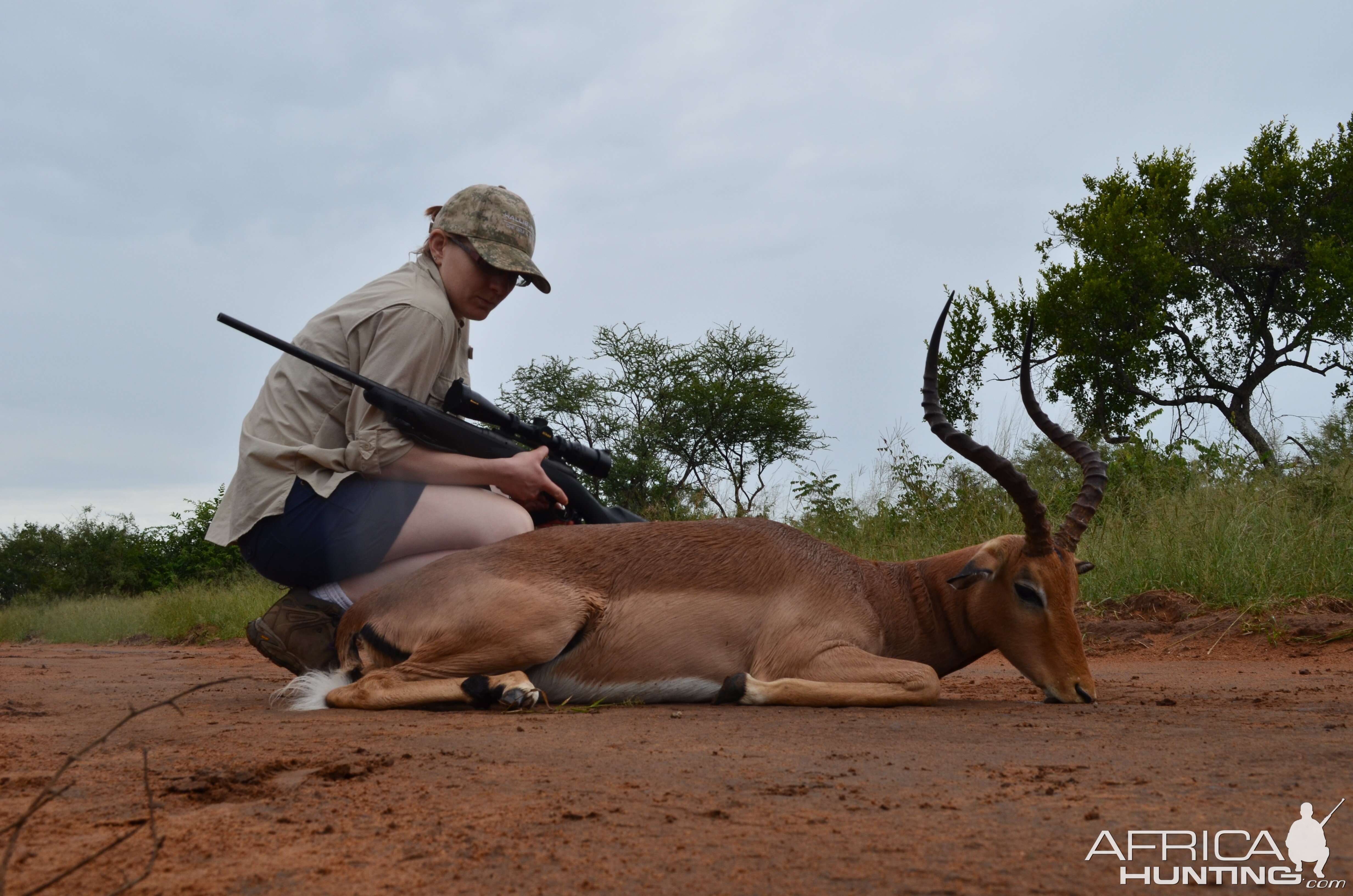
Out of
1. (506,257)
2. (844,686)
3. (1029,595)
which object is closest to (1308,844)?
(844,686)

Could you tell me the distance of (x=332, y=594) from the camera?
483cm

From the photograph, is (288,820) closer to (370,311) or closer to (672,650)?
(672,650)

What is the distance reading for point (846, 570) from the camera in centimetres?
499

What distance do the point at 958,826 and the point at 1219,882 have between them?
1.52 feet

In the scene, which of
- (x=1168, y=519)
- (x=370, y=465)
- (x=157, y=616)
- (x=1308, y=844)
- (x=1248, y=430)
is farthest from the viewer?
(x=1248, y=430)

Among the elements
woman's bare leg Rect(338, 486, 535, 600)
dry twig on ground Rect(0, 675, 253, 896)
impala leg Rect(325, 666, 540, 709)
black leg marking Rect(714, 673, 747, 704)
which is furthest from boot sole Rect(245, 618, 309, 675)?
dry twig on ground Rect(0, 675, 253, 896)

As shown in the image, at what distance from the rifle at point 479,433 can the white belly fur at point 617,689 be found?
1103 mm

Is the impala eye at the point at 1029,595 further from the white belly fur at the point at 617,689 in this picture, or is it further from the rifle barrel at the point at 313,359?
the rifle barrel at the point at 313,359

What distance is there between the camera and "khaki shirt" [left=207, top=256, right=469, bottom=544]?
4609 millimetres

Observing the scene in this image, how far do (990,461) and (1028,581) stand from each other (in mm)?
553

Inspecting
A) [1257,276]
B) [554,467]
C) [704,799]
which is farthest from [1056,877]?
[1257,276]

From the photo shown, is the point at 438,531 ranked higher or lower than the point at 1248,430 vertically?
lower

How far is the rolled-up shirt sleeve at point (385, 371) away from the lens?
180 inches

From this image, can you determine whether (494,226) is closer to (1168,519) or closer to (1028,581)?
(1028,581)
